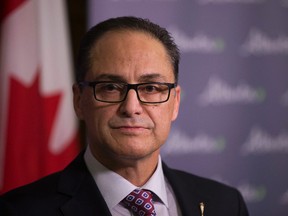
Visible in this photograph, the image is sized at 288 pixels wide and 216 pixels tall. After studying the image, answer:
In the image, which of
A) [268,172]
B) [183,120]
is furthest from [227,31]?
[268,172]

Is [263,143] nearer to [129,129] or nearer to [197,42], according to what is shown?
[197,42]

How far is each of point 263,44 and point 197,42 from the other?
44cm

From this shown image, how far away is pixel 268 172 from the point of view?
3131 millimetres

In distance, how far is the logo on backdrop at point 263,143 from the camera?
10.1 feet

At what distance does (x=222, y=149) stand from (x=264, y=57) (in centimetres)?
64

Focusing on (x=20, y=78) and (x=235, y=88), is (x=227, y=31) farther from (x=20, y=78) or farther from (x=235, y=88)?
(x=20, y=78)

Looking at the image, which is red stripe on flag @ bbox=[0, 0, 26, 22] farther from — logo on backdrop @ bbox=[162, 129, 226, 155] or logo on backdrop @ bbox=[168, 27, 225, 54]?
logo on backdrop @ bbox=[162, 129, 226, 155]

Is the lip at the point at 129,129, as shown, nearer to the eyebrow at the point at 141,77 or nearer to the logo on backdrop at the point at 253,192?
the eyebrow at the point at 141,77

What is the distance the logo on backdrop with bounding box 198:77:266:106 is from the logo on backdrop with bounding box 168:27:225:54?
7.3 inches

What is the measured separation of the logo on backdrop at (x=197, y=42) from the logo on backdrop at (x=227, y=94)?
0.18 metres

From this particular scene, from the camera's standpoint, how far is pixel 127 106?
1559 mm

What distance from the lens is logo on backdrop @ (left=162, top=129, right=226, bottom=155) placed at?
2.97 m

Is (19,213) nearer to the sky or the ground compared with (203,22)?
nearer to the ground

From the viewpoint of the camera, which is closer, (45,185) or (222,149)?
(45,185)
